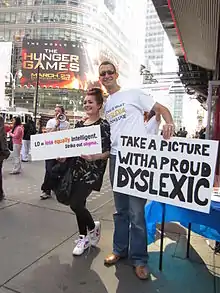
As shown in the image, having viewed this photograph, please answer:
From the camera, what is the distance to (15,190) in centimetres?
642

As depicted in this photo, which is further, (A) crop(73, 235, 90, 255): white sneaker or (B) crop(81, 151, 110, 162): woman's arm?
(A) crop(73, 235, 90, 255): white sneaker

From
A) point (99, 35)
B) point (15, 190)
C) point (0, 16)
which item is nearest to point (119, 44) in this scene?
point (99, 35)

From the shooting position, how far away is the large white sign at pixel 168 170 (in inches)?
98.9

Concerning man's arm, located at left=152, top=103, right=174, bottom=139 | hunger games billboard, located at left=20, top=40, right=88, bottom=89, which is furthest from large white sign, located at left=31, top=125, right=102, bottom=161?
hunger games billboard, located at left=20, top=40, right=88, bottom=89

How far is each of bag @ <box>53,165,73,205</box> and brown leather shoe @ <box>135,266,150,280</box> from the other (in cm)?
97

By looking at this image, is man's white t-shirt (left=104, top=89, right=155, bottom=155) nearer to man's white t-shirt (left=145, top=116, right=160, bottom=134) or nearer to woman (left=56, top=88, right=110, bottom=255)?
woman (left=56, top=88, right=110, bottom=255)

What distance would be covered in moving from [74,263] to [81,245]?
25cm

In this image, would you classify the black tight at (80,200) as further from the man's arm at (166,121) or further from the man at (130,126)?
the man's arm at (166,121)

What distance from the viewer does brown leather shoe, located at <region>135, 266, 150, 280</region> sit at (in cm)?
285

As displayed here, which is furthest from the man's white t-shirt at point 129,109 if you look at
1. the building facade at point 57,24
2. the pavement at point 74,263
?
Answer: the building facade at point 57,24

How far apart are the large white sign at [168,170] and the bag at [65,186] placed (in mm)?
544

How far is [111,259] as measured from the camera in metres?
3.12

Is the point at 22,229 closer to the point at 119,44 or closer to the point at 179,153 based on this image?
the point at 179,153

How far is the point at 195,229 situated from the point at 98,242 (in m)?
1.15
